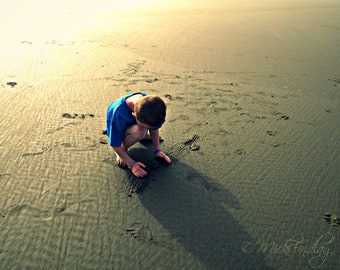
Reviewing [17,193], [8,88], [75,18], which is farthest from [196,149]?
[75,18]

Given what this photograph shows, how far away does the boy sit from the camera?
76.7 inches

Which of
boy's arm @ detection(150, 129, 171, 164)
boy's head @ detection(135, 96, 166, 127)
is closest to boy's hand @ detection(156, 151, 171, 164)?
boy's arm @ detection(150, 129, 171, 164)

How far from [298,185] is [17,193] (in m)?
2.30

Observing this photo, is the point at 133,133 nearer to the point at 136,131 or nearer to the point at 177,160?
the point at 136,131

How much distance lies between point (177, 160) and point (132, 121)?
0.58 metres

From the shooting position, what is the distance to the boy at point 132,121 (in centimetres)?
195

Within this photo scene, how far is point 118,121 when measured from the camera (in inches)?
84.8

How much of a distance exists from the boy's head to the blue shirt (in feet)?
0.87

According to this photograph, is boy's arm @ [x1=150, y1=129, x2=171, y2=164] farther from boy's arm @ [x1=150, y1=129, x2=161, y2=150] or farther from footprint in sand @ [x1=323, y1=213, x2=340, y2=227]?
footprint in sand @ [x1=323, y1=213, x2=340, y2=227]

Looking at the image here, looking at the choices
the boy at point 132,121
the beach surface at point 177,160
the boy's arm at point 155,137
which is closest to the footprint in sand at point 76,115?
the beach surface at point 177,160

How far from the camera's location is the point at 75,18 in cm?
761

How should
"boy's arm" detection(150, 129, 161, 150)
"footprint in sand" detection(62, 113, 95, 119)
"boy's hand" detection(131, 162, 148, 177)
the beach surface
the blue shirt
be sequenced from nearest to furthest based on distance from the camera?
the beach surface → the blue shirt → "boy's hand" detection(131, 162, 148, 177) → "boy's arm" detection(150, 129, 161, 150) → "footprint in sand" detection(62, 113, 95, 119)

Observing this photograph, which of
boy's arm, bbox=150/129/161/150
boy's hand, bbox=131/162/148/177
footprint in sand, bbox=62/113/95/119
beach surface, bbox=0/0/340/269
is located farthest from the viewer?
footprint in sand, bbox=62/113/95/119

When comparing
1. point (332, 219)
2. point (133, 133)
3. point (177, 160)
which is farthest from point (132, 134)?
point (332, 219)
